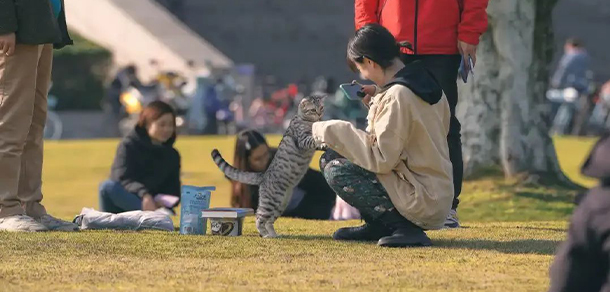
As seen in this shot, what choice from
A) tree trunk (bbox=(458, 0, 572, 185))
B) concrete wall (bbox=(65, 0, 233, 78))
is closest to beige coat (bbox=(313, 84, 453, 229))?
tree trunk (bbox=(458, 0, 572, 185))

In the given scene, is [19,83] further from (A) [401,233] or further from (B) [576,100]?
(B) [576,100]

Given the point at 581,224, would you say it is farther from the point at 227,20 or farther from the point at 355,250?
the point at 227,20

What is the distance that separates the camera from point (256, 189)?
9797 millimetres

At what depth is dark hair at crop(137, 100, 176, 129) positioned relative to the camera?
32.2 feet

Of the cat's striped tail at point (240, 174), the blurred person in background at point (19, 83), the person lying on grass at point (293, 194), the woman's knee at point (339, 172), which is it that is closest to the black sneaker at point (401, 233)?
the woman's knee at point (339, 172)

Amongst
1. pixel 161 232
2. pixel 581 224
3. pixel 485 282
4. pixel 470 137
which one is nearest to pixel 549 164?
pixel 470 137

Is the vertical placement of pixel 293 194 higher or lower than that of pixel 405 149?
lower

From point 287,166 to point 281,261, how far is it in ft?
3.23

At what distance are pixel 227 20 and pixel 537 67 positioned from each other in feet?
62.0

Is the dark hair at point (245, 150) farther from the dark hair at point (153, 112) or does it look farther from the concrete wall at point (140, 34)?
the concrete wall at point (140, 34)

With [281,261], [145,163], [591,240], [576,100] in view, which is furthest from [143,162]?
[576,100]

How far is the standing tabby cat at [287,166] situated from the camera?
744cm

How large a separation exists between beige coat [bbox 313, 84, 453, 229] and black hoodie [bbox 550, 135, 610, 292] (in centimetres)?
224

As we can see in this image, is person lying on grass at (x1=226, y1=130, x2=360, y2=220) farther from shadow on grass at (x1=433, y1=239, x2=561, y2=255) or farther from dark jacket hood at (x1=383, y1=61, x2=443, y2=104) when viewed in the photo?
dark jacket hood at (x1=383, y1=61, x2=443, y2=104)
